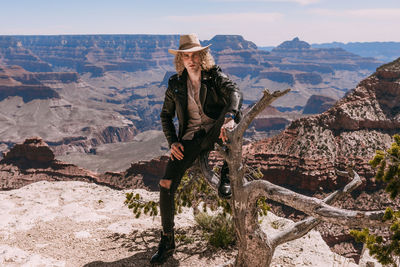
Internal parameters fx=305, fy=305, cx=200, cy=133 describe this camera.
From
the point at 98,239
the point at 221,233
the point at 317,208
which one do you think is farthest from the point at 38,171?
the point at 317,208

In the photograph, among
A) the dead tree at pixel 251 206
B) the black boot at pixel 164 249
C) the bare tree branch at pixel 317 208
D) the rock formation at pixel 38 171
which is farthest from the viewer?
the rock formation at pixel 38 171

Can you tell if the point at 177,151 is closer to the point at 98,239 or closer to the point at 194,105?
the point at 194,105

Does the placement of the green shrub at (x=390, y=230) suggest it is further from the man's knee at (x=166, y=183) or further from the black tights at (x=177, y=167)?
the man's knee at (x=166, y=183)

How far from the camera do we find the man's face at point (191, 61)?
4078 mm

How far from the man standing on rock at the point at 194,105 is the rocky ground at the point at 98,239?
1.49 m

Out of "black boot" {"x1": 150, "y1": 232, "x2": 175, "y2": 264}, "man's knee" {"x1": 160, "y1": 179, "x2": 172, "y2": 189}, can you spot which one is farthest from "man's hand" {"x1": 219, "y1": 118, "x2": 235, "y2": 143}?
"black boot" {"x1": 150, "y1": 232, "x2": 175, "y2": 264}

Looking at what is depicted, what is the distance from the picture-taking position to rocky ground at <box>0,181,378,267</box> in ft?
17.1

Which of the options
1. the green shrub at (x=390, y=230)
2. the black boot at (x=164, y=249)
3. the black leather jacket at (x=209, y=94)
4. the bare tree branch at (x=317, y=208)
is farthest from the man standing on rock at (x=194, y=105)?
the green shrub at (x=390, y=230)

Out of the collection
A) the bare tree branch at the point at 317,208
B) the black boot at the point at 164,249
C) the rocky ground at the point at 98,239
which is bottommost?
the rocky ground at the point at 98,239

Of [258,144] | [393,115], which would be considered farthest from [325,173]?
[393,115]

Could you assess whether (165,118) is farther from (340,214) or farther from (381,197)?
(381,197)

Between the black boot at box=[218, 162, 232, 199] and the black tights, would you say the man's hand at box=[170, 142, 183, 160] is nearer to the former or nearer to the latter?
the black tights

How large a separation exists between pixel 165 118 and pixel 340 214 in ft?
8.82

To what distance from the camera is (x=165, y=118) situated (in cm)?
457
